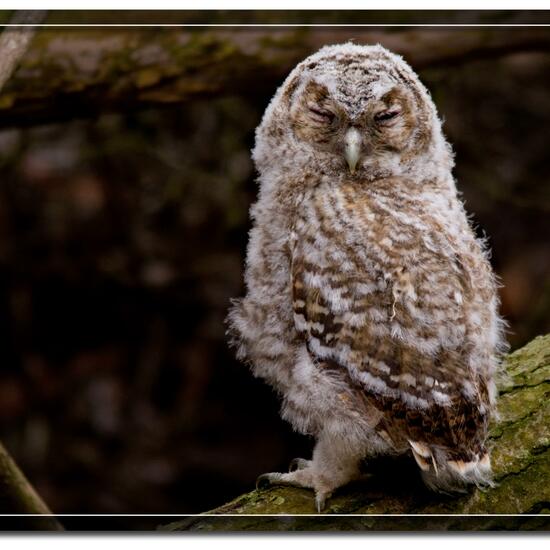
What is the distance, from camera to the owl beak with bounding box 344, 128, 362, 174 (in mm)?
2016

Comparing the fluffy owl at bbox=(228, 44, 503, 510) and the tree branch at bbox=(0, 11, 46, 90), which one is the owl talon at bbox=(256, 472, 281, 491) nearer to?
the fluffy owl at bbox=(228, 44, 503, 510)

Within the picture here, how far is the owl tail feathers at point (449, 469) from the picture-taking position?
1870mm

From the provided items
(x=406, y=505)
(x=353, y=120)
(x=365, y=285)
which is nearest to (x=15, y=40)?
(x=353, y=120)

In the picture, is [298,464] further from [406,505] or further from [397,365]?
[397,365]

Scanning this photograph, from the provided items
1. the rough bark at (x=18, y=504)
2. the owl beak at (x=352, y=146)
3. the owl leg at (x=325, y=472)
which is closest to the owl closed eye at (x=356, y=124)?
the owl beak at (x=352, y=146)

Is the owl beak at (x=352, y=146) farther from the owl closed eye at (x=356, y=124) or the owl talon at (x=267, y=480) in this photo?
the owl talon at (x=267, y=480)

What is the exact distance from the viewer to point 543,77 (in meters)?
2.68

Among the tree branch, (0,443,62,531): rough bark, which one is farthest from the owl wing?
the tree branch

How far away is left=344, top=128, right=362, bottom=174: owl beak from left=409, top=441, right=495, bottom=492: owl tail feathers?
1.91 ft

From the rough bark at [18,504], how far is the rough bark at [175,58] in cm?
96

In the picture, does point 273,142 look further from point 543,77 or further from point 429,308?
point 543,77

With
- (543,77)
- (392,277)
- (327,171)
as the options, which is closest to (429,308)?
(392,277)

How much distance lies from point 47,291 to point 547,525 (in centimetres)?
154
